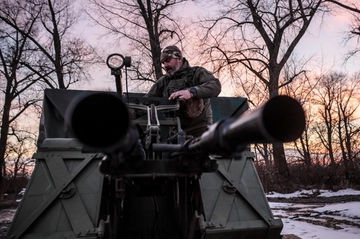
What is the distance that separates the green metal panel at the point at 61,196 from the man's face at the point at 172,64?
1209 millimetres

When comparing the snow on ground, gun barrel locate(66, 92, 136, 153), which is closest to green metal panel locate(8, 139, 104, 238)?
gun barrel locate(66, 92, 136, 153)

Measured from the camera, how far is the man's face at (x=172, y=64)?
12.8 feet

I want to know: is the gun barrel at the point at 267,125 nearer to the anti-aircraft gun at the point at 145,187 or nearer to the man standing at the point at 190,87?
the anti-aircraft gun at the point at 145,187

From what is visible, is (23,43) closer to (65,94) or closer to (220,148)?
(65,94)

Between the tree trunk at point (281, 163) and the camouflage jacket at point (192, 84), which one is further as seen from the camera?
the tree trunk at point (281, 163)

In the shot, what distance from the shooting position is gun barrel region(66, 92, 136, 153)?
1.38 metres

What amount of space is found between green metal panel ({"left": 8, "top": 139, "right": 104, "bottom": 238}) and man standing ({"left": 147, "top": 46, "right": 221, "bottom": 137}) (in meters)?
0.99

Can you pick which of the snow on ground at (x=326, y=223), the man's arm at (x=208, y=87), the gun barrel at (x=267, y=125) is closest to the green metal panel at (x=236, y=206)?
the man's arm at (x=208, y=87)

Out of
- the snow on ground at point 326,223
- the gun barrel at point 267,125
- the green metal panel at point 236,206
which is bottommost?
the snow on ground at point 326,223

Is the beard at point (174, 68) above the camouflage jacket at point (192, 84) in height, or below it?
above

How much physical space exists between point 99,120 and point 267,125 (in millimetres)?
636

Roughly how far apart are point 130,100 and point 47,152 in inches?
37.8

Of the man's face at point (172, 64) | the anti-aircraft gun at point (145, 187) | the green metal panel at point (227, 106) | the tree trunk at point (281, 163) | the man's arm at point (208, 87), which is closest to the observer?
the anti-aircraft gun at point (145, 187)

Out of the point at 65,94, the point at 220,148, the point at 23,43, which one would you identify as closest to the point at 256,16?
the point at 23,43
